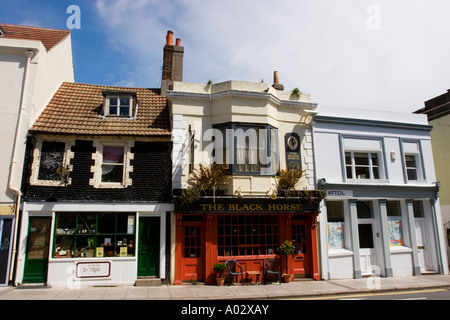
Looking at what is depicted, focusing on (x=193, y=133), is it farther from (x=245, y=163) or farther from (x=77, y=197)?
(x=77, y=197)

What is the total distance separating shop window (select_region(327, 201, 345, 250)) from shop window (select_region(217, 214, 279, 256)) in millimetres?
2530

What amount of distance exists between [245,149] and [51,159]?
7.56 meters

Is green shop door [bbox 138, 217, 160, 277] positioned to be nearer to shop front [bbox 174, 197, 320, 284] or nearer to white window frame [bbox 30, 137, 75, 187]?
shop front [bbox 174, 197, 320, 284]

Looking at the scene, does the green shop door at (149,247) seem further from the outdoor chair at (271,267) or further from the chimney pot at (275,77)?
the chimney pot at (275,77)

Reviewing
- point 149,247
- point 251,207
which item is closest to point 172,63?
point 251,207

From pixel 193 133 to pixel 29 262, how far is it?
25.0 ft

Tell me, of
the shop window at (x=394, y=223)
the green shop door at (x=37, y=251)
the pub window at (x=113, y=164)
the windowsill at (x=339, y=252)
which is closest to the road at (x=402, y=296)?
the windowsill at (x=339, y=252)

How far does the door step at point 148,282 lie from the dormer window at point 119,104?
6690mm

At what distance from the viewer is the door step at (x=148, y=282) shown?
11.9 meters

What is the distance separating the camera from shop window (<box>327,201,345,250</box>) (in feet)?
46.9

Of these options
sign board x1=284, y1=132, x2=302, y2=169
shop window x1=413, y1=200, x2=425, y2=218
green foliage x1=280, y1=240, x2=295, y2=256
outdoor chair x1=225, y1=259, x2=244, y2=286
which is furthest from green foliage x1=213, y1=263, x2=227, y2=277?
shop window x1=413, y1=200, x2=425, y2=218

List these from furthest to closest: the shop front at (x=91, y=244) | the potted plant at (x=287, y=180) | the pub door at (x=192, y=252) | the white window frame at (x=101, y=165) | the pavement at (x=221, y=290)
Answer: the potted plant at (x=287, y=180), the pub door at (x=192, y=252), the white window frame at (x=101, y=165), the shop front at (x=91, y=244), the pavement at (x=221, y=290)

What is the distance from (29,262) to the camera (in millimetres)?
11617

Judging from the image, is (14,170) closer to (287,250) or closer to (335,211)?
(287,250)
